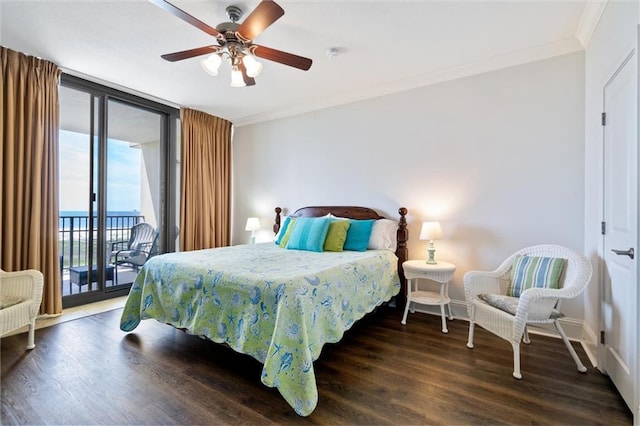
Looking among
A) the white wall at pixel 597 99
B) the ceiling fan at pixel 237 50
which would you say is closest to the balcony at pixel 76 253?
the ceiling fan at pixel 237 50

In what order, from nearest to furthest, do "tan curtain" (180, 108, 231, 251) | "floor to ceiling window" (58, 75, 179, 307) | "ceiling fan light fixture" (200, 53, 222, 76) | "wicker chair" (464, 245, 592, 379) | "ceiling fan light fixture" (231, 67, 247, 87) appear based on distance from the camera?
1. "wicker chair" (464, 245, 592, 379)
2. "ceiling fan light fixture" (200, 53, 222, 76)
3. "ceiling fan light fixture" (231, 67, 247, 87)
4. "floor to ceiling window" (58, 75, 179, 307)
5. "tan curtain" (180, 108, 231, 251)

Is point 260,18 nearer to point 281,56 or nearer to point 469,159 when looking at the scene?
point 281,56

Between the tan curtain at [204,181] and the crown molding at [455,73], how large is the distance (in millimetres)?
1171

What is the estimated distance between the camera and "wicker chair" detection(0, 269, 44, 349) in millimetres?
2280

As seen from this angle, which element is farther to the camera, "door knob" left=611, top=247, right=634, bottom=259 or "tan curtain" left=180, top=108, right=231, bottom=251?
"tan curtain" left=180, top=108, right=231, bottom=251

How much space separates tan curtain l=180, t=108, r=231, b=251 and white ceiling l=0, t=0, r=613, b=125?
3.18 feet

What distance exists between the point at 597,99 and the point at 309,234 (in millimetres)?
2717

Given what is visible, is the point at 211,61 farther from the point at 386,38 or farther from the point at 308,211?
the point at 308,211

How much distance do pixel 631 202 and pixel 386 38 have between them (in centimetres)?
212

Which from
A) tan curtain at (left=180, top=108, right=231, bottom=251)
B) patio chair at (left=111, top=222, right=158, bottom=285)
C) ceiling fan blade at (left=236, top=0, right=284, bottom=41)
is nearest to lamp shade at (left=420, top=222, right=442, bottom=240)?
ceiling fan blade at (left=236, top=0, right=284, bottom=41)

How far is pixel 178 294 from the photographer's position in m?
2.36

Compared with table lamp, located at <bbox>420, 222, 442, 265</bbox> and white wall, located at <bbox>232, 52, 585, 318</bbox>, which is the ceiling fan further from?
table lamp, located at <bbox>420, 222, 442, 265</bbox>

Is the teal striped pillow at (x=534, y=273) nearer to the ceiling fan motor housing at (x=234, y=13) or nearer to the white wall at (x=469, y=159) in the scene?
the white wall at (x=469, y=159)

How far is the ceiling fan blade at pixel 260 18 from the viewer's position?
175 cm
